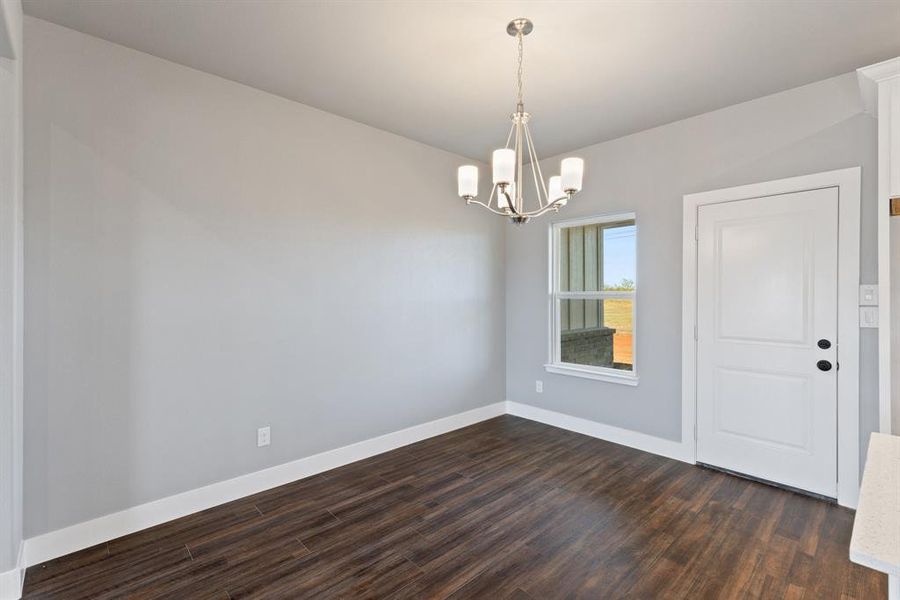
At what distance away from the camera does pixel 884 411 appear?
221cm

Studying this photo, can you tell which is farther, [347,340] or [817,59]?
[347,340]

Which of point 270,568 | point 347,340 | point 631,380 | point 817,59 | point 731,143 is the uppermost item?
point 817,59

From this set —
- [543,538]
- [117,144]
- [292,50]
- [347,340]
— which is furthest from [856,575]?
[117,144]

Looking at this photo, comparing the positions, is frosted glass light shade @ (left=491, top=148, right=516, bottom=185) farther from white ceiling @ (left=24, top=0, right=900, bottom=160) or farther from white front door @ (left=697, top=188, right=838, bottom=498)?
white front door @ (left=697, top=188, right=838, bottom=498)

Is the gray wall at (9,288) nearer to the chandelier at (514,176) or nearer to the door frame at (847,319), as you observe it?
the chandelier at (514,176)

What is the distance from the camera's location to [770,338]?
3020 mm

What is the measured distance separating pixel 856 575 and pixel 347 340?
3199 millimetres

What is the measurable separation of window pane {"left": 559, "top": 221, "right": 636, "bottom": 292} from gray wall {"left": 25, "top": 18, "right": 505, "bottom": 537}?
1.46 meters

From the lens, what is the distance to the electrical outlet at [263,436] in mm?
2924

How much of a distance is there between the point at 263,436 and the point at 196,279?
1.14 m

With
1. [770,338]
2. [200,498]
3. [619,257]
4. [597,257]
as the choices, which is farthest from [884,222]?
[200,498]

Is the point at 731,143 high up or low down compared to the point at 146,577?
up

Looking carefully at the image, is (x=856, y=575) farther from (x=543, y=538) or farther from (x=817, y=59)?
(x=817, y=59)

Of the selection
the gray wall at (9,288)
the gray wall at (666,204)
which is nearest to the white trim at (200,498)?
the gray wall at (9,288)
